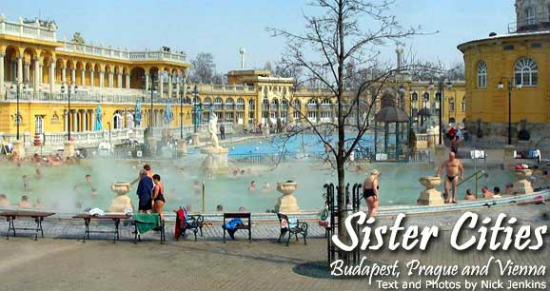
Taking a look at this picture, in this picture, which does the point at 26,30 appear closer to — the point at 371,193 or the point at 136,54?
the point at 136,54

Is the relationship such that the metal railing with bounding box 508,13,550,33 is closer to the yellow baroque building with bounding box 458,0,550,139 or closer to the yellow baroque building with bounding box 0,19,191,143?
the yellow baroque building with bounding box 458,0,550,139

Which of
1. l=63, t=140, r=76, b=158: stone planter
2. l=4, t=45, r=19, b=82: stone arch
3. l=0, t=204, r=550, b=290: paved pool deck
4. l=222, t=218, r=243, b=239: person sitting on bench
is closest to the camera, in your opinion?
l=0, t=204, r=550, b=290: paved pool deck

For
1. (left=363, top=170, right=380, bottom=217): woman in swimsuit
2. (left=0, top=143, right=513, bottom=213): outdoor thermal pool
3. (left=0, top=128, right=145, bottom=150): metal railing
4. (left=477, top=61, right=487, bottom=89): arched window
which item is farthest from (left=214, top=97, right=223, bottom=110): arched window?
(left=363, top=170, right=380, bottom=217): woman in swimsuit

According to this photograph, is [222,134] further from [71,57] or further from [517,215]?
[517,215]

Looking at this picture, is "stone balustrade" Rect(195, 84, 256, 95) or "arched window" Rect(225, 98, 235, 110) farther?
"arched window" Rect(225, 98, 235, 110)

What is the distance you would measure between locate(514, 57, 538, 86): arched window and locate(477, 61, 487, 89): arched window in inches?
111

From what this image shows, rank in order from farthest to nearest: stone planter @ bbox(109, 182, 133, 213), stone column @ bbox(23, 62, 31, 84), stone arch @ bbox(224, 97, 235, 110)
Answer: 1. stone arch @ bbox(224, 97, 235, 110)
2. stone column @ bbox(23, 62, 31, 84)
3. stone planter @ bbox(109, 182, 133, 213)

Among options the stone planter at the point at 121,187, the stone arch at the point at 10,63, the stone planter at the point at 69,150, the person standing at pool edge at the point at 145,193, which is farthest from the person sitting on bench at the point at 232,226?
the stone arch at the point at 10,63

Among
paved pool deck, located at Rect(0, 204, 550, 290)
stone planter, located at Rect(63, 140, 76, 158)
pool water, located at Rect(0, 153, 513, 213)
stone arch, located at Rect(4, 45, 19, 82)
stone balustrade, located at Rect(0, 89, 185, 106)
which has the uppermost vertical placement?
stone arch, located at Rect(4, 45, 19, 82)

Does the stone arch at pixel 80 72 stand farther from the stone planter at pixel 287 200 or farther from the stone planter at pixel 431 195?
the stone planter at pixel 431 195

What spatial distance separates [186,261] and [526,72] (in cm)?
3943

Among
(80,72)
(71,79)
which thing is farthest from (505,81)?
(80,72)

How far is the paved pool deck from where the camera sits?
12.1m

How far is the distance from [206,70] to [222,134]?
271ft
